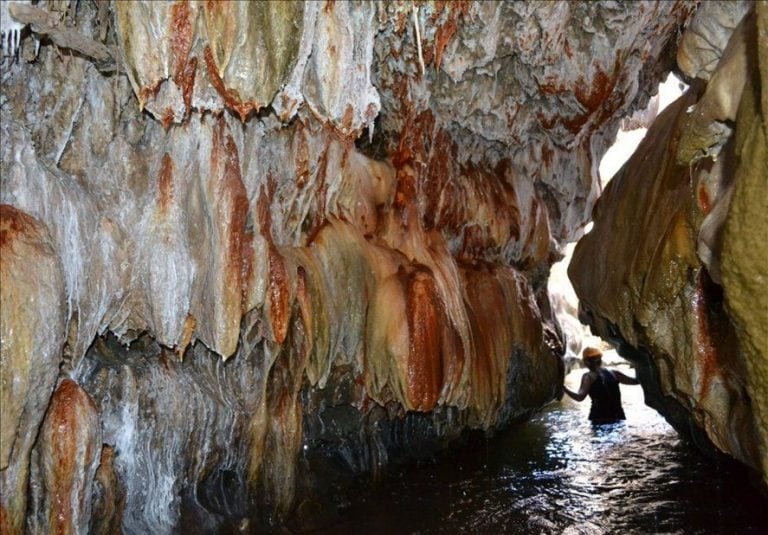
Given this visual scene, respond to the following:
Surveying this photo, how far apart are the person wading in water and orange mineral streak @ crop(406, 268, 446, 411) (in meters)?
4.83

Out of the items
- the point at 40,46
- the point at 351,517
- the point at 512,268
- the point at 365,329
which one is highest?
the point at 40,46

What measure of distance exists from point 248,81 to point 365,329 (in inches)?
138

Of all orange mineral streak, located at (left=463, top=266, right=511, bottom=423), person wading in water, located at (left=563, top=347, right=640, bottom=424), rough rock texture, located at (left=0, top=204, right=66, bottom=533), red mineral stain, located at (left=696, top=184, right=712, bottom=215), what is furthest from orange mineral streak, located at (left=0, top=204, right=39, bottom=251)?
person wading in water, located at (left=563, top=347, right=640, bottom=424)

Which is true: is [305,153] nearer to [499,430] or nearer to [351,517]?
[351,517]

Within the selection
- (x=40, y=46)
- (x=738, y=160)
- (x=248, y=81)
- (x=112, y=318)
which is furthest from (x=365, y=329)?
(x=738, y=160)

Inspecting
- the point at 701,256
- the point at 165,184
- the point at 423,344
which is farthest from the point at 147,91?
the point at 423,344

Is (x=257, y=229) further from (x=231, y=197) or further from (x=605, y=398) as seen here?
(x=605, y=398)

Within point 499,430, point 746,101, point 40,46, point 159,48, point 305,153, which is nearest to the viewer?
point 746,101

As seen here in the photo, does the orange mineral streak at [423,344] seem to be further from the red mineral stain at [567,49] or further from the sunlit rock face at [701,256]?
the red mineral stain at [567,49]

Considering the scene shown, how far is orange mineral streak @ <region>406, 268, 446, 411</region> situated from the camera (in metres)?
6.96

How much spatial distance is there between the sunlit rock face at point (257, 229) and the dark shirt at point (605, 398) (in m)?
2.60

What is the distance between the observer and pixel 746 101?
306 cm

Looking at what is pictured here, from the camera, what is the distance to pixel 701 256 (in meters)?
3.77

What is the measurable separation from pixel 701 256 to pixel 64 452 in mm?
4133
